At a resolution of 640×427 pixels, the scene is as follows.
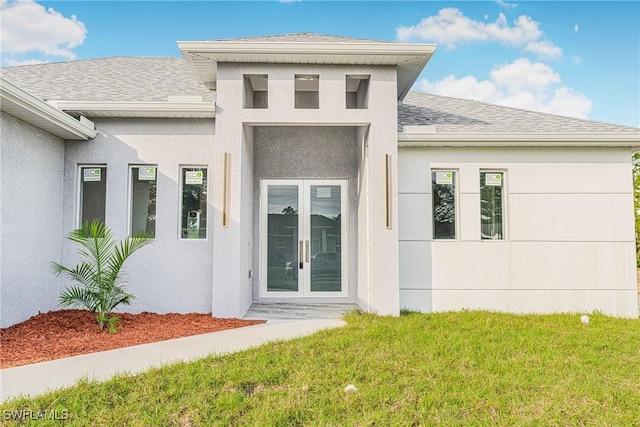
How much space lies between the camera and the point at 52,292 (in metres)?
7.01

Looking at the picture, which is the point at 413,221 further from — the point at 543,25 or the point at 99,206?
the point at 543,25

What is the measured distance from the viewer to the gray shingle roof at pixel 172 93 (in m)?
8.17

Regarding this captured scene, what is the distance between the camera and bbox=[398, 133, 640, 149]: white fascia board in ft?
24.9

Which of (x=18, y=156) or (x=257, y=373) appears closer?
(x=257, y=373)

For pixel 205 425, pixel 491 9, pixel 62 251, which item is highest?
pixel 491 9

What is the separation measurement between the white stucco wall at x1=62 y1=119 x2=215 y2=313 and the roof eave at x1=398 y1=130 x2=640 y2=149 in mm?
4094

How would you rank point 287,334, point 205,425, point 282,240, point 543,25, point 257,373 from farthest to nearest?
point 543,25, point 282,240, point 287,334, point 257,373, point 205,425

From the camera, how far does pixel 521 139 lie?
25.0ft

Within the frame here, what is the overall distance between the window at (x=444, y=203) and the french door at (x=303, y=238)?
6.95 feet

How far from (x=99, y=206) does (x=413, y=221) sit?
20.0 feet

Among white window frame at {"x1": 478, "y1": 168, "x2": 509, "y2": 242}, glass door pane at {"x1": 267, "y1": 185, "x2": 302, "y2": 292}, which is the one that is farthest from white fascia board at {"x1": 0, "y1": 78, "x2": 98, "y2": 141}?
white window frame at {"x1": 478, "y1": 168, "x2": 509, "y2": 242}

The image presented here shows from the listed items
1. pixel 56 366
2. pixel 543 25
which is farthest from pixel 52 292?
pixel 543 25

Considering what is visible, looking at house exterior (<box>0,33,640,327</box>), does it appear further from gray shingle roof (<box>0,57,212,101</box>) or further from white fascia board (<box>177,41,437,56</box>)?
gray shingle roof (<box>0,57,212,101</box>)

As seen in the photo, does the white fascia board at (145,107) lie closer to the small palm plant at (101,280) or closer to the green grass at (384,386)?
the small palm plant at (101,280)
